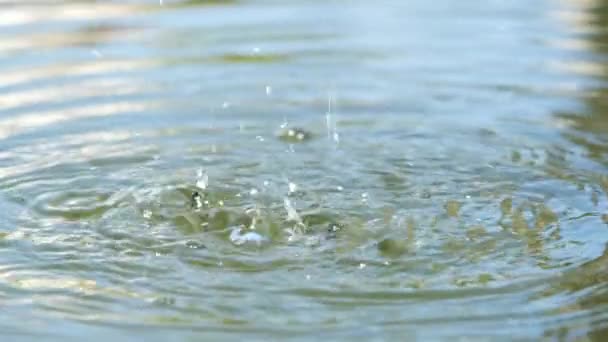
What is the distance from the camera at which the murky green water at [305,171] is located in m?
3.75

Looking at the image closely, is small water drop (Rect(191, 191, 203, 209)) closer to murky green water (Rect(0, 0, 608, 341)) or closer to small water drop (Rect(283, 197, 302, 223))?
murky green water (Rect(0, 0, 608, 341))

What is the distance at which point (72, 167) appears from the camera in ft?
16.8

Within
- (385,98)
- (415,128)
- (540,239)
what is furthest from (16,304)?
(385,98)

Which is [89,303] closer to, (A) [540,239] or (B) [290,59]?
(A) [540,239]

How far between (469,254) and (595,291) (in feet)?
1.54

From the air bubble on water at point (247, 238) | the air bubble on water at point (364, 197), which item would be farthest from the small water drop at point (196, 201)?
the air bubble on water at point (364, 197)

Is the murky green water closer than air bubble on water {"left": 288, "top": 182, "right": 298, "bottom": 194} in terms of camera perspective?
Yes

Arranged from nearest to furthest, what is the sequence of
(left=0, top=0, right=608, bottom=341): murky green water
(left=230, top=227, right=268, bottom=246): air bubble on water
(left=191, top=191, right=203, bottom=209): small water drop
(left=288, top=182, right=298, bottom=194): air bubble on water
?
(left=0, top=0, right=608, bottom=341): murky green water → (left=230, top=227, right=268, bottom=246): air bubble on water → (left=191, top=191, right=203, bottom=209): small water drop → (left=288, top=182, right=298, bottom=194): air bubble on water

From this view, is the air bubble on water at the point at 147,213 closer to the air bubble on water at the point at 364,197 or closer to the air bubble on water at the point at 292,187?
the air bubble on water at the point at 292,187

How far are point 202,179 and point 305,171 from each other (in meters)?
0.45

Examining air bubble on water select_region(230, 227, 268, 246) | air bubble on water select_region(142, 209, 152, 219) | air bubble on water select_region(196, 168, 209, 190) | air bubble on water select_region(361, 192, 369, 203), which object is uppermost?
air bubble on water select_region(196, 168, 209, 190)

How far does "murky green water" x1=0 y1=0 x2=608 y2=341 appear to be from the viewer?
3748mm

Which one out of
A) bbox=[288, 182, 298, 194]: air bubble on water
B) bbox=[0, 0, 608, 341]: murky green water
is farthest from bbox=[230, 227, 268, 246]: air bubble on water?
bbox=[288, 182, 298, 194]: air bubble on water

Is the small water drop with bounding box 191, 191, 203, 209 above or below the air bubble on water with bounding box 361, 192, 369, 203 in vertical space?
above
